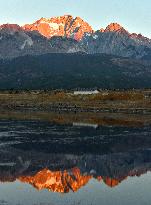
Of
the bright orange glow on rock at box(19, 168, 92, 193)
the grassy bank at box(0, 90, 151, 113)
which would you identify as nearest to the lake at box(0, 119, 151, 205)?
the bright orange glow on rock at box(19, 168, 92, 193)

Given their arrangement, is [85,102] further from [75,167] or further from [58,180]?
[58,180]

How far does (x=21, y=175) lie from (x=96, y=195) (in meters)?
10.6

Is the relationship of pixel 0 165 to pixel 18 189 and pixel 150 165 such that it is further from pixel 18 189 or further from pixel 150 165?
pixel 150 165

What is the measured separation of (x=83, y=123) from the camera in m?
94.1

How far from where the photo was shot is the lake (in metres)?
32.9

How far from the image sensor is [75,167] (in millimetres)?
45344

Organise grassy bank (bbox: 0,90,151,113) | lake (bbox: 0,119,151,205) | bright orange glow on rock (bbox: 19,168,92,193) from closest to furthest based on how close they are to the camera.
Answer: lake (bbox: 0,119,151,205), bright orange glow on rock (bbox: 19,168,92,193), grassy bank (bbox: 0,90,151,113)

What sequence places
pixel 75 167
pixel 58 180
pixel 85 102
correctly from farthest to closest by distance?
1. pixel 85 102
2. pixel 75 167
3. pixel 58 180

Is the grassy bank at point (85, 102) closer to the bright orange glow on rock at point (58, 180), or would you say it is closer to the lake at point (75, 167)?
the lake at point (75, 167)

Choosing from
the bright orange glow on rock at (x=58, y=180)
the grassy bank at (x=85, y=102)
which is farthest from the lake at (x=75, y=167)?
the grassy bank at (x=85, y=102)

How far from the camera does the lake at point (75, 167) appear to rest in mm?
32906

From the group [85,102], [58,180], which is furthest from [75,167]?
[85,102]

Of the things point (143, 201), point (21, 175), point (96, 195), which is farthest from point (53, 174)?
point (143, 201)

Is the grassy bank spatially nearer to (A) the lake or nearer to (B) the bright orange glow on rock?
(A) the lake
